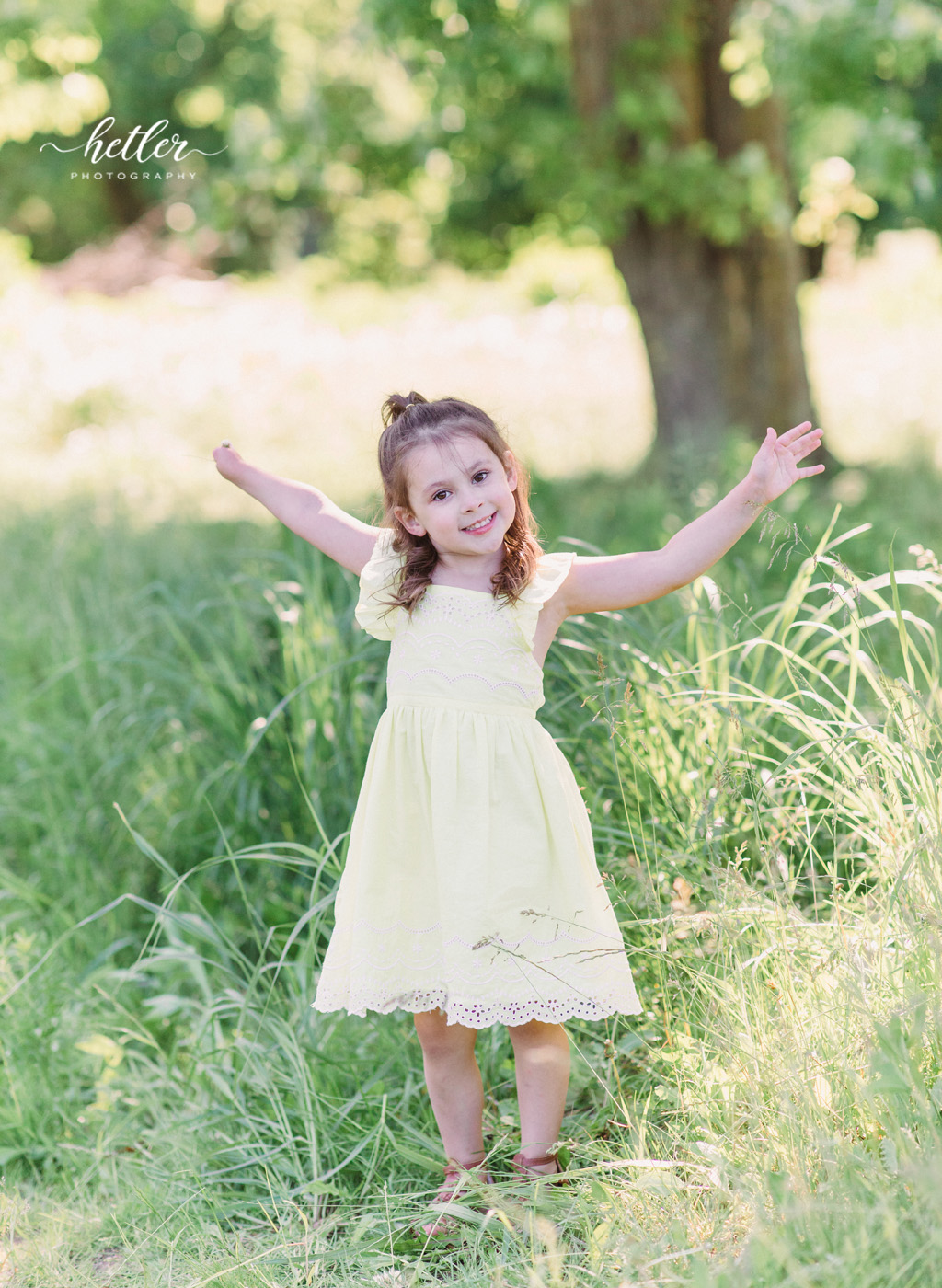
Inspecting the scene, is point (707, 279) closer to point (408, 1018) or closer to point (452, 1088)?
point (408, 1018)

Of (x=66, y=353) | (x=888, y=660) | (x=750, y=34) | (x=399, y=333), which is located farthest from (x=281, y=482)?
(x=399, y=333)

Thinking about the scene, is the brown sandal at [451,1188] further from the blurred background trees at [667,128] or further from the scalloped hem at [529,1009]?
the blurred background trees at [667,128]

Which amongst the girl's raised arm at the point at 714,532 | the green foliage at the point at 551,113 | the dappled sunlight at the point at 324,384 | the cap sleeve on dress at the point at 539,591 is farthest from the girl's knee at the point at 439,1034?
the green foliage at the point at 551,113

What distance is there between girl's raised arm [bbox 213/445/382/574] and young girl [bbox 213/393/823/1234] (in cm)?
14

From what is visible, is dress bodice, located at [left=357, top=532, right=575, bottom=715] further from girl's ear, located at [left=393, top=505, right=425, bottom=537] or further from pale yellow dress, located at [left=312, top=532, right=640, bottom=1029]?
girl's ear, located at [left=393, top=505, right=425, bottom=537]

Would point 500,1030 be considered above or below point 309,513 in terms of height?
below

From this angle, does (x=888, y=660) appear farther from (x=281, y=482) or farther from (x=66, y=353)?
(x=66, y=353)

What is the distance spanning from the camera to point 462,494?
2.17m

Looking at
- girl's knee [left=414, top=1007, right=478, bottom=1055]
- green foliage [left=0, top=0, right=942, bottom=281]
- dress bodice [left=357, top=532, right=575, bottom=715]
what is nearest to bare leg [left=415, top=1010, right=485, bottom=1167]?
girl's knee [left=414, top=1007, right=478, bottom=1055]

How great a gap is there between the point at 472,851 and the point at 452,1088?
476mm

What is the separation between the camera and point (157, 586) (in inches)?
151

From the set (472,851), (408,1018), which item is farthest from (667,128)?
(472,851)

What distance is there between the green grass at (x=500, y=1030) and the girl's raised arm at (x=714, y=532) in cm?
10

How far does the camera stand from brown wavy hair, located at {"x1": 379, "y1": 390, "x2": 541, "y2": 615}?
220cm
